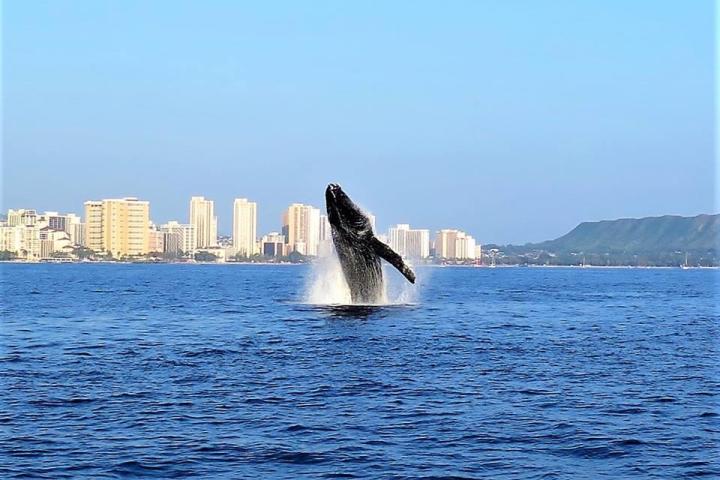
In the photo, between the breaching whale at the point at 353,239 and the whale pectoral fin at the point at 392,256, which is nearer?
the breaching whale at the point at 353,239

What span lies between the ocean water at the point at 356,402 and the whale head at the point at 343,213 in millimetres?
3956

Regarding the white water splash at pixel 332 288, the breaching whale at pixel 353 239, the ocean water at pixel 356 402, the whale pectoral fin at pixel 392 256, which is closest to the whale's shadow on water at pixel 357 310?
the white water splash at pixel 332 288

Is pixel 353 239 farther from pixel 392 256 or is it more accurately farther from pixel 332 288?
pixel 332 288

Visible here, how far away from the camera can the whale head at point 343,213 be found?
123 ft

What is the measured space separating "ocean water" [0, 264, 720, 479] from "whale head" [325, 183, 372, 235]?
3.96 metres

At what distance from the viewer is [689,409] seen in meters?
19.4

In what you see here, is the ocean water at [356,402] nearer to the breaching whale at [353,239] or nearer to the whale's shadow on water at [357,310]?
the whale's shadow on water at [357,310]

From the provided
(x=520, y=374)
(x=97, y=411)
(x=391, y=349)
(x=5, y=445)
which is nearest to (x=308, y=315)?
(x=391, y=349)

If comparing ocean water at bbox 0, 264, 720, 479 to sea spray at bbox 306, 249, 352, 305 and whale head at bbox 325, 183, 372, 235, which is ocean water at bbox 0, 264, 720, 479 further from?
sea spray at bbox 306, 249, 352, 305

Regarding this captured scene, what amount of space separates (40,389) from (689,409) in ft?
43.3

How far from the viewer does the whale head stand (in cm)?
3744

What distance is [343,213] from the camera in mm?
37688

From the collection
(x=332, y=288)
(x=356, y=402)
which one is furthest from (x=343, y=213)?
(x=356, y=402)

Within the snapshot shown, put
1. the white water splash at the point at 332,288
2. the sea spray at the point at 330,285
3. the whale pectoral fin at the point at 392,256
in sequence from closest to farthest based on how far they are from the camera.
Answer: the whale pectoral fin at the point at 392,256 → the white water splash at the point at 332,288 → the sea spray at the point at 330,285
